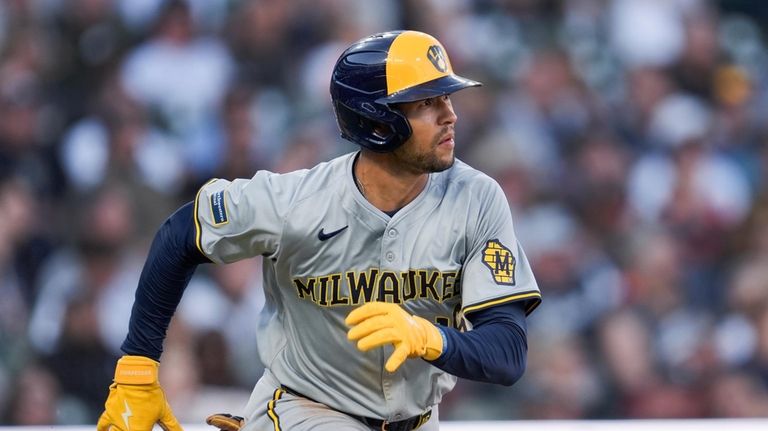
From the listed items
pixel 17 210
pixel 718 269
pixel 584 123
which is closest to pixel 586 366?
pixel 718 269

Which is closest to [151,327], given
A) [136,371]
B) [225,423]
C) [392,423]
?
[136,371]

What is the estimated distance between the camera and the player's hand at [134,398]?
3070mm

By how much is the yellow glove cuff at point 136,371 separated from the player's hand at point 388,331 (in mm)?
779

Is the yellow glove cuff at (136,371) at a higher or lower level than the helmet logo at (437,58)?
lower

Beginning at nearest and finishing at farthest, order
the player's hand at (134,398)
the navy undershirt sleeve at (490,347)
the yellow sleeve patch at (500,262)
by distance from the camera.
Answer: the navy undershirt sleeve at (490,347), the yellow sleeve patch at (500,262), the player's hand at (134,398)

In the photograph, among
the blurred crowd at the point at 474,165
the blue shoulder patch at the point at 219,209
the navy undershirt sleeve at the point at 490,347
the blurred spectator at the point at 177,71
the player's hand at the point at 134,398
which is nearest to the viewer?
the navy undershirt sleeve at the point at 490,347

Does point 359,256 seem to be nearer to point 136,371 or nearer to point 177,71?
point 136,371

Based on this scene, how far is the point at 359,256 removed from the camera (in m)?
2.96

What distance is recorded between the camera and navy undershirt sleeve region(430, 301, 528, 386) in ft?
8.75

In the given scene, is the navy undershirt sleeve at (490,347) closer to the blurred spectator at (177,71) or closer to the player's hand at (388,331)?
the player's hand at (388,331)

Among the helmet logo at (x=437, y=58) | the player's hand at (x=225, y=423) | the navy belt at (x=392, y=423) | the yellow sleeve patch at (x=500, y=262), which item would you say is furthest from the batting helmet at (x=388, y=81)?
the player's hand at (x=225, y=423)

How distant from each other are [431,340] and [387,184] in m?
0.57

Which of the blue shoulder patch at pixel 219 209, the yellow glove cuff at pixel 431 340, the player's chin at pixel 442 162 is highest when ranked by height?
the player's chin at pixel 442 162

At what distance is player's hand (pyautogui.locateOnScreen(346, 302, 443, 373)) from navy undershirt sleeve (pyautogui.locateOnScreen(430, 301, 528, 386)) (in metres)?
0.12
